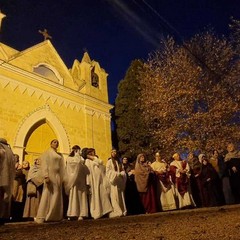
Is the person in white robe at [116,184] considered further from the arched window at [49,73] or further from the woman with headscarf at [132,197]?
the arched window at [49,73]

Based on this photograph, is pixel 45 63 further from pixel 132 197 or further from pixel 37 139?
pixel 132 197

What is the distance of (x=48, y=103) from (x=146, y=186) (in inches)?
314

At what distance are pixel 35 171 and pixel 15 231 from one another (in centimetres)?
331

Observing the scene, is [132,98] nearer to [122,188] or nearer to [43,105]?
[43,105]

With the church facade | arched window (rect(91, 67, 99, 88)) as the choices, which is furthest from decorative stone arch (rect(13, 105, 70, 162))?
arched window (rect(91, 67, 99, 88))

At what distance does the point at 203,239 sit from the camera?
3.71 m

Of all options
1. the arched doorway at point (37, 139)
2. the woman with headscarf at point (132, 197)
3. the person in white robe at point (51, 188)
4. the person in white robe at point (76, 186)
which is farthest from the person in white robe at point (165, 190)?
the arched doorway at point (37, 139)

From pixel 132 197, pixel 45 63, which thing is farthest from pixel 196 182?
pixel 45 63

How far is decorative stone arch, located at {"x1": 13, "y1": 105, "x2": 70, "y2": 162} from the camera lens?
13.0 metres

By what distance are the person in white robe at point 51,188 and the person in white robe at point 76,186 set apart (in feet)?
1.19

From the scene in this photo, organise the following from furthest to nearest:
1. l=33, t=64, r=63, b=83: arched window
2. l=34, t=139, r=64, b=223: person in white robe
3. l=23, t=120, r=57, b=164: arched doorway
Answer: l=33, t=64, r=63, b=83: arched window < l=23, t=120, r=57, b=164: arched doorway < l=34, t=139, r=64, b=223: person in white robe

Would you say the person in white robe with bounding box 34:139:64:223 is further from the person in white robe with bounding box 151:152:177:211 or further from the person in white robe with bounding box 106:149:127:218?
the person in white robe with bounding box 151:152:177:211

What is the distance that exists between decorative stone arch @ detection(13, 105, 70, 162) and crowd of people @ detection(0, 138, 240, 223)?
176 inches

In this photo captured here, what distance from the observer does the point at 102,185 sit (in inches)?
308
